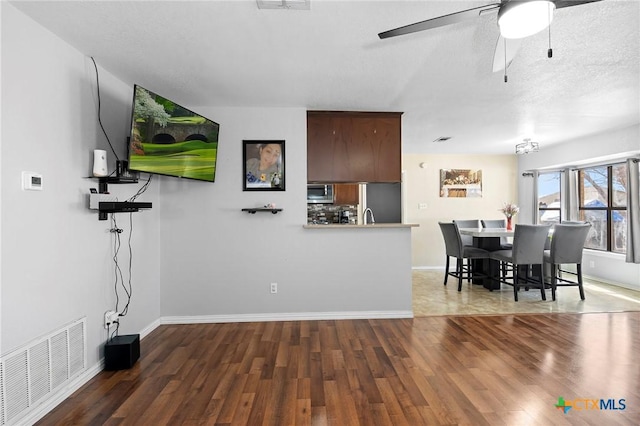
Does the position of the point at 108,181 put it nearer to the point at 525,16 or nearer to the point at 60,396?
the point at 60,396

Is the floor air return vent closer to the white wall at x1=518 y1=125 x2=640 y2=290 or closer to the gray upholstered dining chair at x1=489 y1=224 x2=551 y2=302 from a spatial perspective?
the gray upholstered dining chair at x1=489 y1=224 x2=551 y2=302

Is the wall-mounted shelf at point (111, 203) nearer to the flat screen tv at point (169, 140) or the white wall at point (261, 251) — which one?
the flat screen tv at point (169, 140)

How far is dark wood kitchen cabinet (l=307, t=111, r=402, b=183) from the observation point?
12.4ft

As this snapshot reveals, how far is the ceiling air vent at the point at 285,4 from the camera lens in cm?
177

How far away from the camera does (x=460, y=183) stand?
677 centimetres

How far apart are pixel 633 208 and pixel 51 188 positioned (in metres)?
6.73

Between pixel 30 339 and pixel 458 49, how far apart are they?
132 inches

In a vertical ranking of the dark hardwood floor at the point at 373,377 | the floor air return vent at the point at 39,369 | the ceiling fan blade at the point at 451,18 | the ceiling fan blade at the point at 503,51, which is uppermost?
the ceiling fan blade at the point at 503,51

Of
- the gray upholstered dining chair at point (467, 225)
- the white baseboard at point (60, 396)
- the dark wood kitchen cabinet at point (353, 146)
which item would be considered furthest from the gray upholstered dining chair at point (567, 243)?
the white baseboard at point (60, 396)

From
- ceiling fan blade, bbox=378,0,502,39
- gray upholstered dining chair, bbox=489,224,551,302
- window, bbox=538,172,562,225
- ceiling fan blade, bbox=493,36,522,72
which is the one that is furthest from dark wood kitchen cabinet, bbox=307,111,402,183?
window, bbox=538,172,562,225

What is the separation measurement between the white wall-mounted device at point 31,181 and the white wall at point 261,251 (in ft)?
5.25

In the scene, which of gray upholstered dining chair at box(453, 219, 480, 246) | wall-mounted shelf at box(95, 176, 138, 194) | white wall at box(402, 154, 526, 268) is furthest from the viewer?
white wall at box(402, 154, 526, 268)

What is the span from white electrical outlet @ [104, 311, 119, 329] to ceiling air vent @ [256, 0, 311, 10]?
254 cm

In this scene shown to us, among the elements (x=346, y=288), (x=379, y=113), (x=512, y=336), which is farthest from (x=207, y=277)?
(x=512, y=336)
